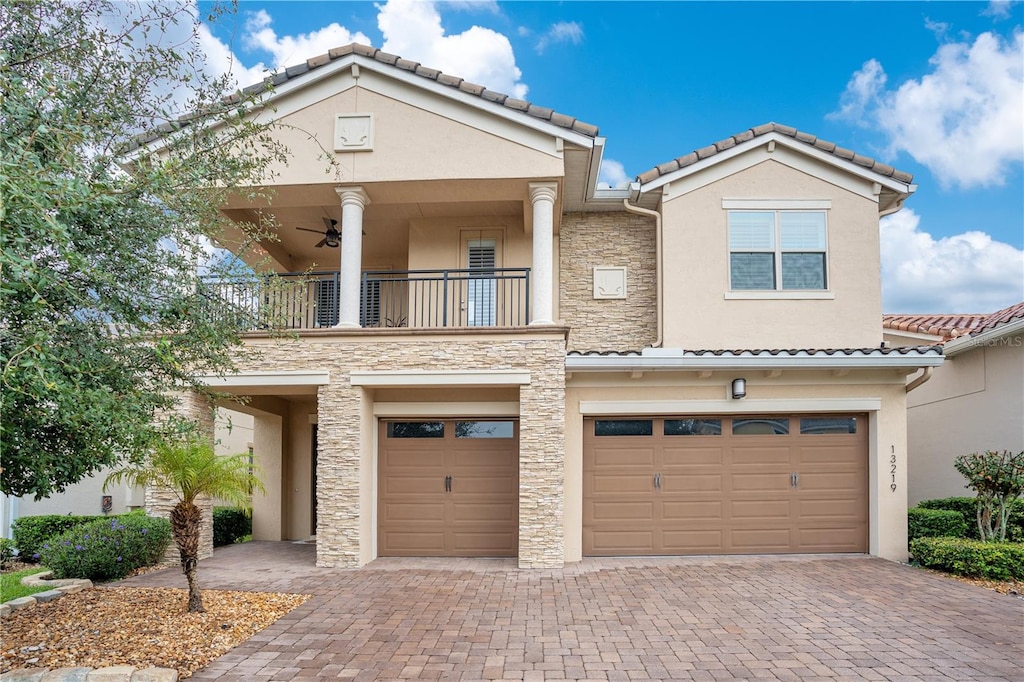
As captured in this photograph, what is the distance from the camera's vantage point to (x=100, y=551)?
28.3ft

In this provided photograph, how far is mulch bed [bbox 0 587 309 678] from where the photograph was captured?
5.61 m

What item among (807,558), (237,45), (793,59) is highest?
(793,59)

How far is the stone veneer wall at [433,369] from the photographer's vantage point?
9398 millimetres

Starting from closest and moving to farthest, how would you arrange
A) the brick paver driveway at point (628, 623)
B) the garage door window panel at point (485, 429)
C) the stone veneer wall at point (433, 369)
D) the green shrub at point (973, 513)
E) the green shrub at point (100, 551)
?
1. the brick paver driveway at point (628, 623)
2. the green shrub at point (100, 551)
3. the stone veneer wall at point (433, 369)
4. the green shrub at point (973, 513)
5. the garage door window panel at point (485, 429)

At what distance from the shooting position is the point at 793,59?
15.8 metres

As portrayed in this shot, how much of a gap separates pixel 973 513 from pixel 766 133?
24.4 feet

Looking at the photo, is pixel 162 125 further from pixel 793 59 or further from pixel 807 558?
pixel 793 59

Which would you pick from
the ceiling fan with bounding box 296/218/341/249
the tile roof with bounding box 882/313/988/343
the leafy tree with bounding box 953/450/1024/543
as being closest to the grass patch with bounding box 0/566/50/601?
the ceiling fan with bounding box 296/218/341/249

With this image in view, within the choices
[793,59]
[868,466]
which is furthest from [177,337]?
[793,59]

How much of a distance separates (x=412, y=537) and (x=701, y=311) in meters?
6.43

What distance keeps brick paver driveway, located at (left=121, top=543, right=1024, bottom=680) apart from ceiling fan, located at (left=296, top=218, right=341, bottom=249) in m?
5.92

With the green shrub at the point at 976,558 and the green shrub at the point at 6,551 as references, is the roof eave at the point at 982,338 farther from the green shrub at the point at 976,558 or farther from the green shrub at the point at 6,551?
the green shrub at the point at 6,551

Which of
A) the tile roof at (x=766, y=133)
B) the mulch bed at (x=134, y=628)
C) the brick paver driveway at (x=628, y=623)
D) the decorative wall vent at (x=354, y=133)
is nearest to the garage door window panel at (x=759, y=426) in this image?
the brick paver driveway at (x=628, y=623)

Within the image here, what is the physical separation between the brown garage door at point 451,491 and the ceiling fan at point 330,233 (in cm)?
387
